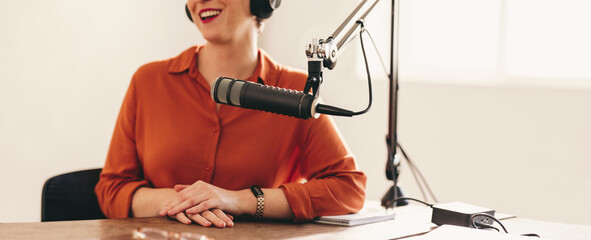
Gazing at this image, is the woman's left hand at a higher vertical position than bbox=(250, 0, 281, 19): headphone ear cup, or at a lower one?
lower

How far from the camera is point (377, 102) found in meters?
3.36

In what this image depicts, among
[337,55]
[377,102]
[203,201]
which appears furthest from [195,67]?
[377,102]

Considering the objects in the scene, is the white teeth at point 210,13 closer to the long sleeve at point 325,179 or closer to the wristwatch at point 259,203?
the long sleeve at point 325,179

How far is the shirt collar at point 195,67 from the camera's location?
1622 millimetres

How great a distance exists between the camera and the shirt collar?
162 centimetres

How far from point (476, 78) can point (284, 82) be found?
1.69m

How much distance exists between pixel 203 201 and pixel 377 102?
2.13 m

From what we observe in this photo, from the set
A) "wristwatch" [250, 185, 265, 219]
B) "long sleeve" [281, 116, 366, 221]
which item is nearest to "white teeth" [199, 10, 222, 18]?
"long sleeve" [281, 116, 366, 221]

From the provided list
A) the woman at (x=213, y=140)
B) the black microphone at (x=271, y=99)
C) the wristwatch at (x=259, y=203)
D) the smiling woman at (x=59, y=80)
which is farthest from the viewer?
the smiling woman at (x=59, y=80)

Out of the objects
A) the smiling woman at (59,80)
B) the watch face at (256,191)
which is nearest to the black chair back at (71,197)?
the watch face at (256,191)

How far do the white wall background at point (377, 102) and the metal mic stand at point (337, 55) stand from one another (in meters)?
1.32

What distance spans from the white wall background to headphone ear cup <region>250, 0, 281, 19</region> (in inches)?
57.9

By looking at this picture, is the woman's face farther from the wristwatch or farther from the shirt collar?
the wristwatch
